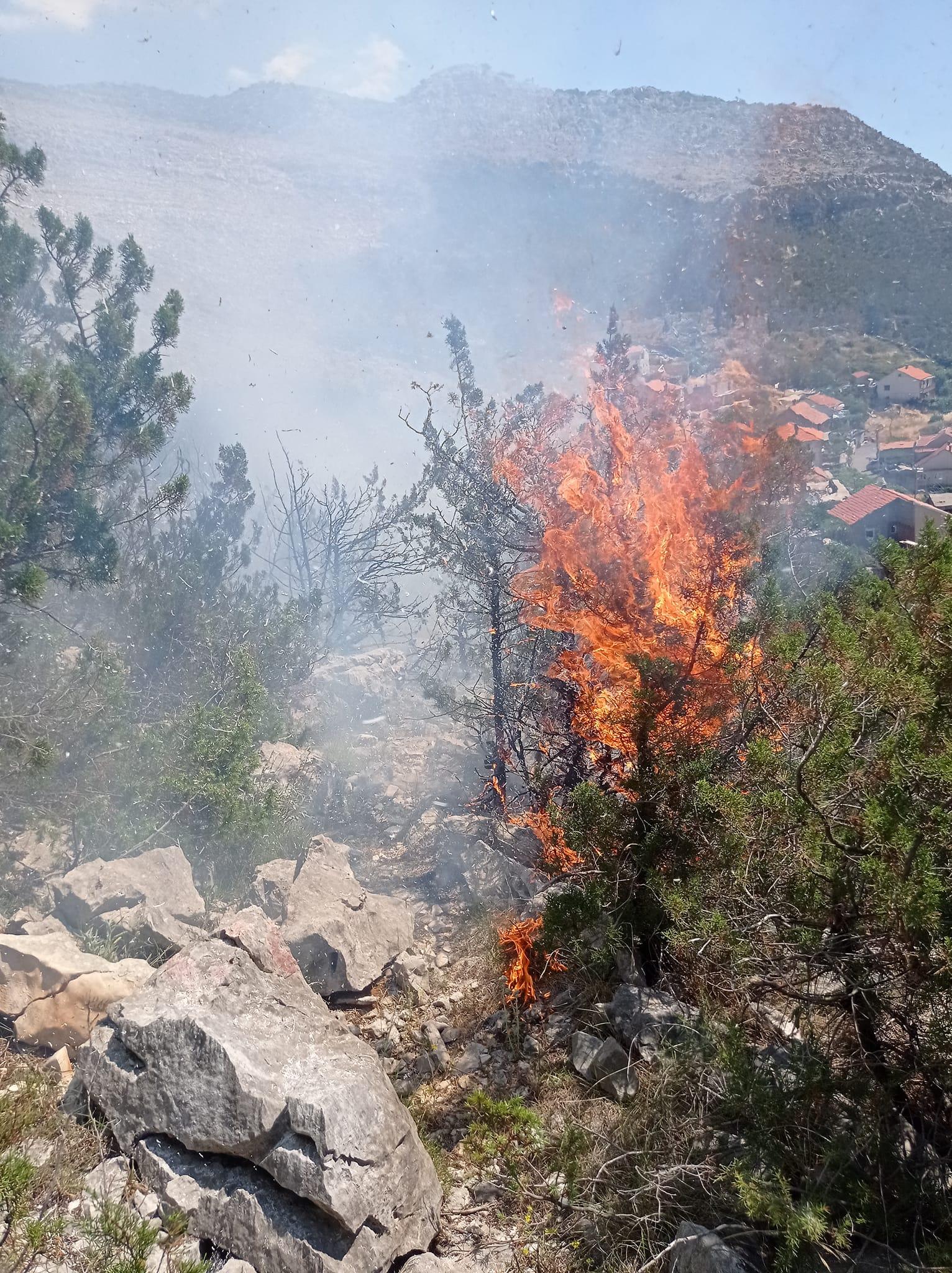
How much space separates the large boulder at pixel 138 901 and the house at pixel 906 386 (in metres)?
37.0

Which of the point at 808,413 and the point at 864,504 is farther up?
the point at 808,413

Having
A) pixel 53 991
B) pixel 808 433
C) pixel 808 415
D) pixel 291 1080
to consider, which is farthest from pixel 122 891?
pixel 808 415

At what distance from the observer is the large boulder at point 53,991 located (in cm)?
505

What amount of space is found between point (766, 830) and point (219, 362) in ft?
107

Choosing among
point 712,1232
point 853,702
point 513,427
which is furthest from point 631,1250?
point 513,427

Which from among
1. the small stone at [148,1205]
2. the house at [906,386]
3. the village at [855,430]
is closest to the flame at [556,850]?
the small stone at [148,1205]

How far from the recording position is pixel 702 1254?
329 centimetres

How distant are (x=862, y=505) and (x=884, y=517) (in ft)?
2.70

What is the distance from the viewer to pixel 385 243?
167 feet

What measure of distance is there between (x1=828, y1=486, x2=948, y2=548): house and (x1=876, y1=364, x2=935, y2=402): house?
16895 millimetres

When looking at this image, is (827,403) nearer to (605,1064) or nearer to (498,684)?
(498,684)

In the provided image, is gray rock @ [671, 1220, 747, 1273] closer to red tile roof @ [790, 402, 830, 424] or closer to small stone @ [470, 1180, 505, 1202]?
small stone @ [470, 1180, 505, 1202]

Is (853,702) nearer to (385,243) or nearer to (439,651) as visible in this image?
(439,651)

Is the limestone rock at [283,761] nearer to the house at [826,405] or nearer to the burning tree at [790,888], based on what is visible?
the burning tree at [790,888]
